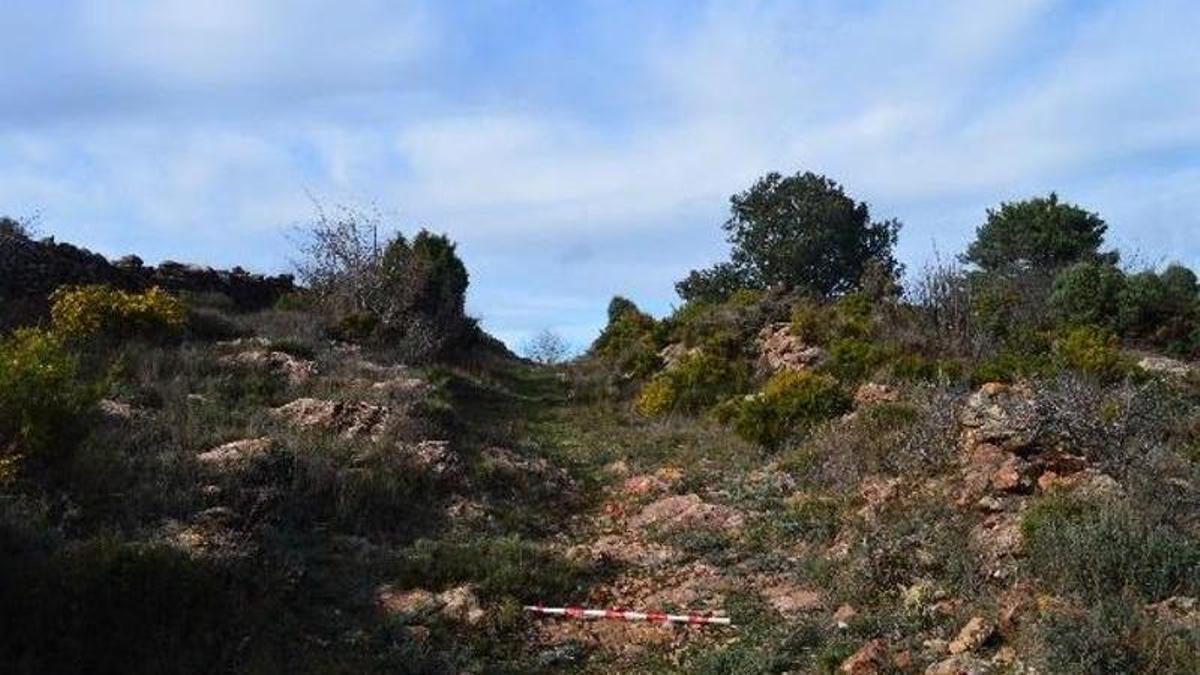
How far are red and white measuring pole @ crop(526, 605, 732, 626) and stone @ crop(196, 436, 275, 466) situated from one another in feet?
10.4

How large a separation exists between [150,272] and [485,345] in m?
9.10

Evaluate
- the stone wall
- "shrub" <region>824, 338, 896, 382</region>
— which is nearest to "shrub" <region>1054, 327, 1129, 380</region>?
"shrub" <region>824, 338, 896, 382</region>

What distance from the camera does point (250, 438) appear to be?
1020cm

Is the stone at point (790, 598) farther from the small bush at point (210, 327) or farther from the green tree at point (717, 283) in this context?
the green tree at point (717, 283)

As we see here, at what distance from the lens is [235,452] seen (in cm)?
947

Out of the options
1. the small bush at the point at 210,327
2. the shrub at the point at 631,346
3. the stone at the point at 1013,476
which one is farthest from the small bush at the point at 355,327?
the stone at the point at 1013,476

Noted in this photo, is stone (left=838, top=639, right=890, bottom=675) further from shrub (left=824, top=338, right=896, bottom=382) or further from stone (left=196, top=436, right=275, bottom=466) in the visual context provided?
shrub (left=824, top=338, right=896, bottom=382)

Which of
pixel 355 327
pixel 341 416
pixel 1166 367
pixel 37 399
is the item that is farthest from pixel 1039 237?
pixel 37 399

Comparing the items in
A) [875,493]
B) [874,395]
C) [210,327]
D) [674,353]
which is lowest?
[875,493]

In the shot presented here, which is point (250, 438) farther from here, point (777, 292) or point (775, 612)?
point (777, 292)

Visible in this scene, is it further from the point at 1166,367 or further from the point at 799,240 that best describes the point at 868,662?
the point at 799,240

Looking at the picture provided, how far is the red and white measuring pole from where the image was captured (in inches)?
283

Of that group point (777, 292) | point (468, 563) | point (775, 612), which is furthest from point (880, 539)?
point (777, 292)

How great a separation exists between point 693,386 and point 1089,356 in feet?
17.9
